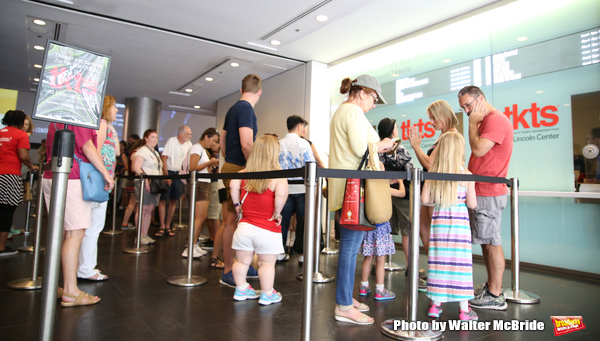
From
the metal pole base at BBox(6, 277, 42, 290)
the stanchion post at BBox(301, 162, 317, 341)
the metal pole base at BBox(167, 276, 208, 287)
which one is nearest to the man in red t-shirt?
the stanchion post at BBox(301, 162, 317, 341)

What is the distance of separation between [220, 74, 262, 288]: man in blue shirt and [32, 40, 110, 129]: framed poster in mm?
1371

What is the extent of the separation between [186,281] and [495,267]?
251cm

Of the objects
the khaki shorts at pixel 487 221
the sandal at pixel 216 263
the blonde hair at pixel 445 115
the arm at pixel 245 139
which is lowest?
the sandal at pixel 216 263

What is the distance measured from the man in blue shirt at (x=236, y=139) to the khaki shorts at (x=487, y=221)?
73.5 inches

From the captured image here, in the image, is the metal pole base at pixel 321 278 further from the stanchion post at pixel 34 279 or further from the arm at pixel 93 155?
the stanchion post at pixel 34 279

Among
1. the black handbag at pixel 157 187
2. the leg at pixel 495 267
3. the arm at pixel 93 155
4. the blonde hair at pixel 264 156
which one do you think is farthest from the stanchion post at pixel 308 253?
the black handbag at pixel 157 187

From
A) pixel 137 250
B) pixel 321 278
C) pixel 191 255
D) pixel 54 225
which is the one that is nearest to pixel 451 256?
pixel 321 278

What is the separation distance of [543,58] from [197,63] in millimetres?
6325

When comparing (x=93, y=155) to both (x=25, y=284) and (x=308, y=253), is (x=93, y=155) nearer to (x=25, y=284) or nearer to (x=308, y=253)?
(x=25, y=284)

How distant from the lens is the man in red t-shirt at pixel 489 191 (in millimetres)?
2975

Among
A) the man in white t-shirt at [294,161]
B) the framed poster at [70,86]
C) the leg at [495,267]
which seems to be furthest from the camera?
the man in white t-shirt at [294,161]

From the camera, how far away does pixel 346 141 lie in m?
2.58

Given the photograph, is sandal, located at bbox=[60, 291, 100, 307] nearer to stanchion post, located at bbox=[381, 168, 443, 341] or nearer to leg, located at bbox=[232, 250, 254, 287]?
leg, located at bbox=[232, 250, 254, 287]

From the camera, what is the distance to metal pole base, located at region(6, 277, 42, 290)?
3006mm
